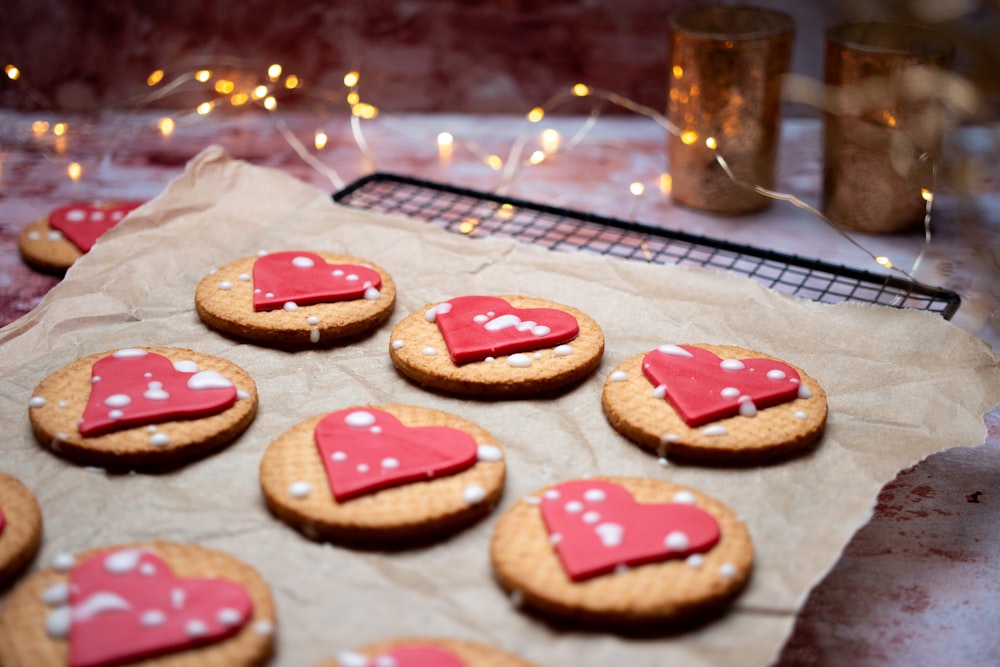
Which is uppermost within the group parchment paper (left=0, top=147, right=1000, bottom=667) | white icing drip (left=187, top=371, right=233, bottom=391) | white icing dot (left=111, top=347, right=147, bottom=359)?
white icing dot (left=111, top=347, right=147, bottom=359)

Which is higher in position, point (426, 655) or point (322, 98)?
point (322, 98)

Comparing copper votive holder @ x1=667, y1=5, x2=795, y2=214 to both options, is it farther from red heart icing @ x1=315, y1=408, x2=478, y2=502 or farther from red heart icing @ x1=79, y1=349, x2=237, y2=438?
red heart icing @ x1=79, y1=349, x2=237, y2=438

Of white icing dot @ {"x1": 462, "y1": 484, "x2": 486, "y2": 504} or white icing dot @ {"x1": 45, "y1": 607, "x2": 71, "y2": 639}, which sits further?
white icing dot @ {"x1": 462, "y1": 484, "x2": 486, "y2": 504}

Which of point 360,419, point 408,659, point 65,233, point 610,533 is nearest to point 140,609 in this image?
Answer: point 408,659

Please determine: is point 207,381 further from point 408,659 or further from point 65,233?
point 65,233

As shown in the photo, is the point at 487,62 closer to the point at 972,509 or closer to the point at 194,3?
the point at 194,3

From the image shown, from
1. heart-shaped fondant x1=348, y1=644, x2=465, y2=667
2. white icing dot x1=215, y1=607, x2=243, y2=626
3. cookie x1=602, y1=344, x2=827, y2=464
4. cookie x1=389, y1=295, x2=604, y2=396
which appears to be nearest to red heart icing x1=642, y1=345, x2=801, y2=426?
cookie x1=602, y1=344, x2=827, y2=464
